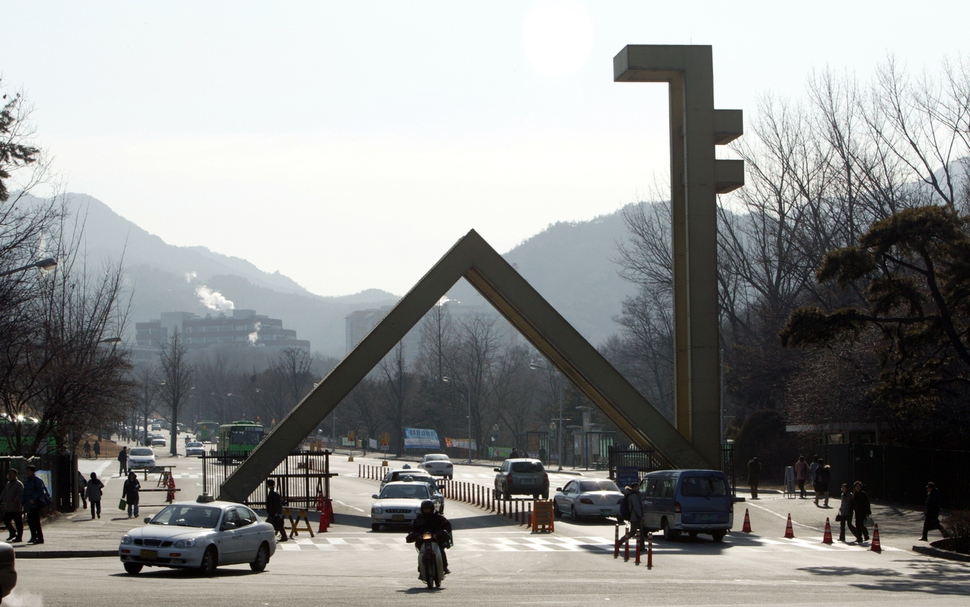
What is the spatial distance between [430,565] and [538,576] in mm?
2802

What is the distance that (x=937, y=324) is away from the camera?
27.9 meters

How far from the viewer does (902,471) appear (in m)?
37.7

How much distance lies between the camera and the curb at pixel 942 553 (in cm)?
2292

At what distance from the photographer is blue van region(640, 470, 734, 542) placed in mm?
26422

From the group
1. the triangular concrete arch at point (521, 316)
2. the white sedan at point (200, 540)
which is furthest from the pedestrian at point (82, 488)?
the white sedan at point (200, 540)

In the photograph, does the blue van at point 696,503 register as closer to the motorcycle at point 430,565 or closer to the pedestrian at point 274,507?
the pedestrian at point 274,507

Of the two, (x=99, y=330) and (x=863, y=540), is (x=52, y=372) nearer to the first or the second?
(x=99, y=330)

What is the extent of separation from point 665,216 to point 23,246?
5068cm

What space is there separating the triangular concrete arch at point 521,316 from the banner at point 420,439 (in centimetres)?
6372

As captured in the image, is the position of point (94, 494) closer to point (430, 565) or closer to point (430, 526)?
point (430, 526)

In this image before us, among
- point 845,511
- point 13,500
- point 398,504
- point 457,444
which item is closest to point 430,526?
point 13,500

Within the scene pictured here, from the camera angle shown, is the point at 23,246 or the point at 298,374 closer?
the point at 23,246

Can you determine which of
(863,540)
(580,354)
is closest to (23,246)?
(580,354)

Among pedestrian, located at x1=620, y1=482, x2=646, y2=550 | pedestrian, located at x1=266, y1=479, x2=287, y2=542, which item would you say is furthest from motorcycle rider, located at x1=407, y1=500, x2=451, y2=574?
pedestrian, located at x1=266, y1=479, x2=287, y2=542
